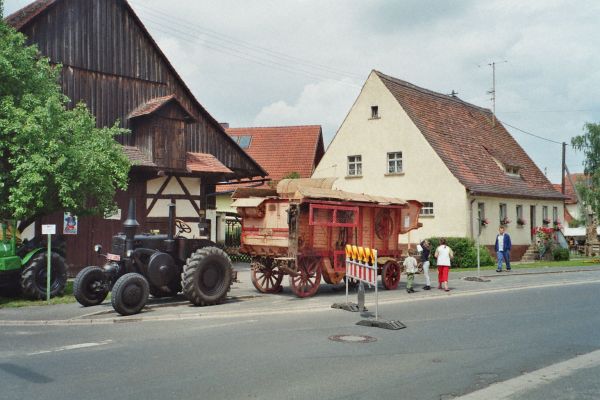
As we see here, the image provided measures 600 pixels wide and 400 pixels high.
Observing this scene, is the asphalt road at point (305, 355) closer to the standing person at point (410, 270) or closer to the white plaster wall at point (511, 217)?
the standing person at point (410, 270)

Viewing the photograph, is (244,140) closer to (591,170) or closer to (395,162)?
(395,162)

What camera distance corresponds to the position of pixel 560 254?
122 ft

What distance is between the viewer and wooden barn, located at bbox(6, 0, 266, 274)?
72.1 ft

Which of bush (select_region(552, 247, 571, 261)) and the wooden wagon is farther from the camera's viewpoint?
bush (select_region(552, 247, 571, 261))

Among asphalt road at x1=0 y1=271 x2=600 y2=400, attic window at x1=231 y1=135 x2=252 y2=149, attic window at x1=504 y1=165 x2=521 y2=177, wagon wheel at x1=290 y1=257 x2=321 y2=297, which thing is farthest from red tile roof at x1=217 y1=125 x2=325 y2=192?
asphalt road at x1=0 y1=271 x2=600 y2=400

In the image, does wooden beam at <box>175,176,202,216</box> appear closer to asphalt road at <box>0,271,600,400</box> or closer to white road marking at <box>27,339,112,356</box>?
asphalt road at <box>0,271,600,400</box>

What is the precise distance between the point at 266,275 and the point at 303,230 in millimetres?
1970

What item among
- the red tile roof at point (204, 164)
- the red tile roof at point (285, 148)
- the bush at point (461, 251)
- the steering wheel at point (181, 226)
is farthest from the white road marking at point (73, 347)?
the red tile roof at point (285, 148)

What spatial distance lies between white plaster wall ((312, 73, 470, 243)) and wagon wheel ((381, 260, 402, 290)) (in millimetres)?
13522

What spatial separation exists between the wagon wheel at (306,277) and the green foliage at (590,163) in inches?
1489

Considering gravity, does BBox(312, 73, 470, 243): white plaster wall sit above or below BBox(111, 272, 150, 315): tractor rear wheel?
above

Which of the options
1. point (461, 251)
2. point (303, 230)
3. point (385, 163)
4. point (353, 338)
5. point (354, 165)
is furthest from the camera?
point (354, 165)

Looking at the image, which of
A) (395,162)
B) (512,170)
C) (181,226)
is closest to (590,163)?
(512,170)

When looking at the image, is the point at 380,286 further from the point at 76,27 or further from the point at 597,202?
the point at 597,202
